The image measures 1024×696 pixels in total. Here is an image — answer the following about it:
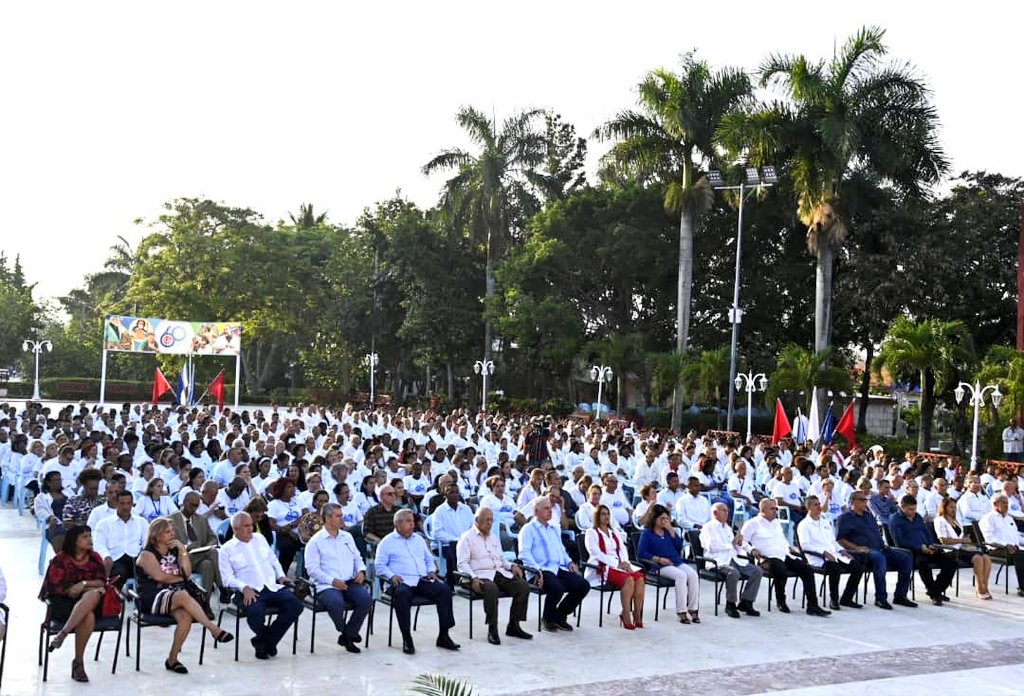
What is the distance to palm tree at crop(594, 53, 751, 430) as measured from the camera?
36.6 meters

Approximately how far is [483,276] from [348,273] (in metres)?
9.87

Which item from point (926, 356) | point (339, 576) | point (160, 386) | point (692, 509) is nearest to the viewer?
point (339, 576)

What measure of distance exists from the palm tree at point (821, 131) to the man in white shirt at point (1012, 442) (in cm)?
646

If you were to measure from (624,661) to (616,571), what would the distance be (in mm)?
1362

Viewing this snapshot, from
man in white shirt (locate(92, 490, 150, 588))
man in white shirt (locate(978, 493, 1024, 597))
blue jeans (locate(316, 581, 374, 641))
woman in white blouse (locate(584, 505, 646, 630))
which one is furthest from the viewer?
man in white shirt (locate(978, 493, 1024, 597))

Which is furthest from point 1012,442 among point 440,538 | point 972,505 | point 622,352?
point 440,538

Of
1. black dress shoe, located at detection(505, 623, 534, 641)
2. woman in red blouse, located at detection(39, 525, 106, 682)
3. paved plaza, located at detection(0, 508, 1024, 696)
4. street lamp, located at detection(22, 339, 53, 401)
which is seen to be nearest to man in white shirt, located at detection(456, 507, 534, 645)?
black dress shoe, located at detection(505, 623, 534, 641)

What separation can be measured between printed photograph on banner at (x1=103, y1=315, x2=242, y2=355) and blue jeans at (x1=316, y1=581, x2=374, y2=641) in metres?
39.4

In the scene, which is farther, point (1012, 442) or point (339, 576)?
point (1012, 442)

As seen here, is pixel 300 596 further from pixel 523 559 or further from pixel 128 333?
pixel 128 333

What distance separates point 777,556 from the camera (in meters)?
11.4

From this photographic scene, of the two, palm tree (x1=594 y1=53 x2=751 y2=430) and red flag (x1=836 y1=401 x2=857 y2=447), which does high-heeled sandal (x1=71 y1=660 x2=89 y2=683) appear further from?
palm tree (x1=594 y1=53 x2=751 y2=430)

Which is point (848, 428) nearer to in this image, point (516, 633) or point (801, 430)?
point (801, 430)

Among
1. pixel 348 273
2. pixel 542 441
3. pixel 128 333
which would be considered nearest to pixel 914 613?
pixel 542 441
